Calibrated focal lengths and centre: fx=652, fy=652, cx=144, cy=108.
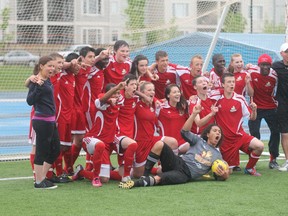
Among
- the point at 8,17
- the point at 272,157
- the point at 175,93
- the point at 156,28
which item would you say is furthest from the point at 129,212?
the point at 156,28

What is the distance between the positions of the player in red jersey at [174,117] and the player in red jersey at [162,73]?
21.4 inches

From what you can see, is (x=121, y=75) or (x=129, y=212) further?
(x=121, y=75)

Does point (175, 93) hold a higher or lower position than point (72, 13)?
lower

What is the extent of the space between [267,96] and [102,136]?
2.52m

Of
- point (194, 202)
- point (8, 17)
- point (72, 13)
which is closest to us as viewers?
point (194, 202)

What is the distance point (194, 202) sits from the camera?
6.20 meters

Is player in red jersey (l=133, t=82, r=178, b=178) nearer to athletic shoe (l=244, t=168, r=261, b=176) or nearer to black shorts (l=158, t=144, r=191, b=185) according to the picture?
black shorts (l=158, t=144, r=191, b=185)

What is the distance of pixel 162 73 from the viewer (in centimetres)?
862

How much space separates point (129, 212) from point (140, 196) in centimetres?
78

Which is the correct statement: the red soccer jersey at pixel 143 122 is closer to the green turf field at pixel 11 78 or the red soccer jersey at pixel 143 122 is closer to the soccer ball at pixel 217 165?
the soccer ball at pixel 217 165

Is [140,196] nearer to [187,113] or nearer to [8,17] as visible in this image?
[187,113]

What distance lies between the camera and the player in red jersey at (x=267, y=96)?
343 inches

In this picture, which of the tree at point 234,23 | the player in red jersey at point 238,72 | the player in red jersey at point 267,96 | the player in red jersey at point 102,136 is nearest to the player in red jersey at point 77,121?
the player in red jersey at point 102,136

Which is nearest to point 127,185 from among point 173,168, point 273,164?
point 173,168
